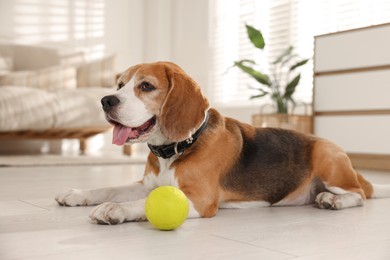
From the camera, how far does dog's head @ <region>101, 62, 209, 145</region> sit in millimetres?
1865

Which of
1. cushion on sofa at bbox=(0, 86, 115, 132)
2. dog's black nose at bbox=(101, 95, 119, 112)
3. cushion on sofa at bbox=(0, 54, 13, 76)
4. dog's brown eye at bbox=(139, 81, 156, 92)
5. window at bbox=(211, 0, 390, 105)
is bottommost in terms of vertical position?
cushion on sofa at bbox=(0, 86, 115, 132)

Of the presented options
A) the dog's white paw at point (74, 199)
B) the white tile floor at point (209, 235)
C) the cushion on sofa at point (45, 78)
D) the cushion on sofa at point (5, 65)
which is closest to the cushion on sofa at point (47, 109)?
the cushion on sofa at point (45, 78)

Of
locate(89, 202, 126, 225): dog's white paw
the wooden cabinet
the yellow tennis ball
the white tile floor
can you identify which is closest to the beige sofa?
the wooden cabinet

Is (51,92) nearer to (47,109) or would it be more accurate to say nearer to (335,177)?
(47,109)

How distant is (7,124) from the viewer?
16.0ft

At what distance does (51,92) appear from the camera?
540 cm

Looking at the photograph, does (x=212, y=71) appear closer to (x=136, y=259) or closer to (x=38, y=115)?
(x=38, y=115)

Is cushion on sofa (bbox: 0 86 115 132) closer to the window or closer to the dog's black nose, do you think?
the window

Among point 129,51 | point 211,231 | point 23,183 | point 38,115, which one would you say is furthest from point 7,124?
point 211,231

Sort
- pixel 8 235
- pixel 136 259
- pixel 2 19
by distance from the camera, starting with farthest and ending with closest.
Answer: pixel 2 19 < pixel 8 235 < pixel 136 259

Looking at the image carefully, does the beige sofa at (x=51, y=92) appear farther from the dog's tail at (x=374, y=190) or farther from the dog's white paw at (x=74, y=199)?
the dog's tail at (x=374, y=190)

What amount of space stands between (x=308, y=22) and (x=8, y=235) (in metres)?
4.82

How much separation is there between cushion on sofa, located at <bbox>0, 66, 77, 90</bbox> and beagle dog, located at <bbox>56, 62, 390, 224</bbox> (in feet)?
12.8

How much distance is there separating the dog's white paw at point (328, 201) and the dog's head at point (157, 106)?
670 millimetres
